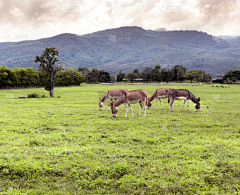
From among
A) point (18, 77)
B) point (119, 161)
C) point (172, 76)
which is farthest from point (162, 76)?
point (119, 161)

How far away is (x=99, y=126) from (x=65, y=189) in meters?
7.14

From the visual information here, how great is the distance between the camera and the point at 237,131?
11.8 meters

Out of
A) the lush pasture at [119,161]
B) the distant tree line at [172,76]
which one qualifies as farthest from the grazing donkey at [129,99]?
the distant tree line at [172,76]

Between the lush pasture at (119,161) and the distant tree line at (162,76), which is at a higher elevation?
the distant tree line at (162,76)

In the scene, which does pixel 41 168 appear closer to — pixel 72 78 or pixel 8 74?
pixel 8 74

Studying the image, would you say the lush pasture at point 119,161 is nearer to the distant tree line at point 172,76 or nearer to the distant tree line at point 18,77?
the distant tree line at point 18,77

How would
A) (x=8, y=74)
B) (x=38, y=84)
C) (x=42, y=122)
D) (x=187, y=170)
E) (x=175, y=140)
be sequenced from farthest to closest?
1. (x=38, y=84)
2. (x=8, y=74)
3. (x=42, y=122)
4. (x=175, y=140)
5. (x=187, y=170)

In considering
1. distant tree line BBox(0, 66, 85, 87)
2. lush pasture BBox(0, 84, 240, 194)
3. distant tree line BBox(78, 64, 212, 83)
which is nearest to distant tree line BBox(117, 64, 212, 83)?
distant tree line BBox(78, 64, 212, 83)

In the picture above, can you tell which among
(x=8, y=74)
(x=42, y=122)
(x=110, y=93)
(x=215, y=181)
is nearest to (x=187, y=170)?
(x=215, y=181)

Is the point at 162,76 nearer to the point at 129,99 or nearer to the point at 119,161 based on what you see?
the point at 129,99

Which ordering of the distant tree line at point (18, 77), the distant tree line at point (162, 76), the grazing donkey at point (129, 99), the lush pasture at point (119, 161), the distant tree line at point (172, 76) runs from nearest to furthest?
the lush pasture at point (119, 161) < the grazing donkey at point (129, 99) < the distant tree line at point (18, 77) < the distant tree line at point (172, 76) < the distant tree line at point (162, 76)

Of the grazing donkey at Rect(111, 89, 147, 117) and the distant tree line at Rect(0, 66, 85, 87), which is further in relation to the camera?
the distant tree line at Rect(0, 66, 85, 87)

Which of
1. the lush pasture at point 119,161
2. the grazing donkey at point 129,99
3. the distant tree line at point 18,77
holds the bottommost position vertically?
the lush pasture at point 119,161

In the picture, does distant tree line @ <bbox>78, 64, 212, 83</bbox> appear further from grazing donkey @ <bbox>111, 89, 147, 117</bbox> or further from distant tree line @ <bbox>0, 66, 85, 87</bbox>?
grazing donkey @ <bbox>111, 89, 147, 117</bbox>
